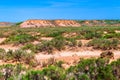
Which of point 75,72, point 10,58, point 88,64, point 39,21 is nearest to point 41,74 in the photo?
point 75,72

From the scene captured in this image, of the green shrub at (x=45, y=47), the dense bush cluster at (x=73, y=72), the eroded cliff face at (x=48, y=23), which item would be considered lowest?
the eroded cliff face at (x=48, y=23)

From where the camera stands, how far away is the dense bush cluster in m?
9.64

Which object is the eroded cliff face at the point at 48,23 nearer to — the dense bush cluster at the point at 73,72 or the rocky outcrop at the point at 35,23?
the rocky outcrop at the point at 35,23

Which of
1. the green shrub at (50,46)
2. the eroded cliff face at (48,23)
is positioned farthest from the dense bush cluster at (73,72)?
the eroded cliff face at (48,23)

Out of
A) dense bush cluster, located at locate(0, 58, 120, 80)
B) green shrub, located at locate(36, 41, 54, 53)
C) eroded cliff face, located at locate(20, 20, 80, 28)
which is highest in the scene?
dense bush cluster, located at locate(0, 58, 120, 80)

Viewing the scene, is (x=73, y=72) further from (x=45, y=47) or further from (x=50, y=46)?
(x=50, y=46)

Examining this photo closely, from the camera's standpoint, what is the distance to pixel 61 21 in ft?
411

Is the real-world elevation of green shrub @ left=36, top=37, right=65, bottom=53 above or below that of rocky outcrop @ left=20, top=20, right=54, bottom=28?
above

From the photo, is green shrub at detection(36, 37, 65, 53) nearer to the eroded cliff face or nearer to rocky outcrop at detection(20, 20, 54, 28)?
the eroded cliff face

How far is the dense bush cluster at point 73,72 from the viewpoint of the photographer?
964 centimetres

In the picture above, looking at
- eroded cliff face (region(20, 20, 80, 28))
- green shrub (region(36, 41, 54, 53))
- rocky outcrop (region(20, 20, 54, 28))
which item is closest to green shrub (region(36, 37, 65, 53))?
green shrub (region(36, 41, 54, 53))

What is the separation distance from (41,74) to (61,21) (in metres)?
116

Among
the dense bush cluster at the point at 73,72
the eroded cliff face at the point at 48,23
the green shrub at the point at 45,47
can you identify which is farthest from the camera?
the eroded cliff face at the point at 48,23

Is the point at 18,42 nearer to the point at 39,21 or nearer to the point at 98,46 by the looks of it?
the point at 98,46
